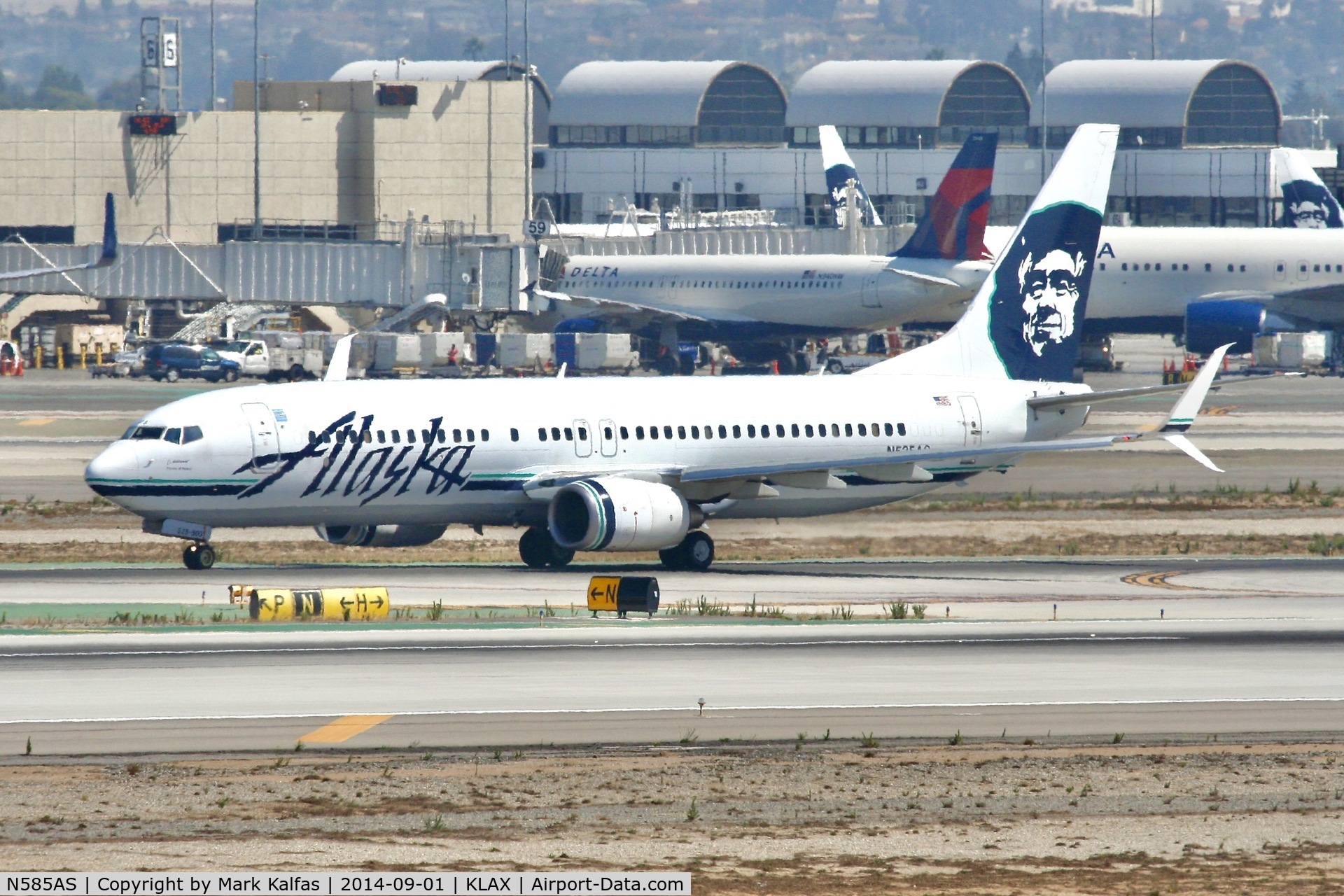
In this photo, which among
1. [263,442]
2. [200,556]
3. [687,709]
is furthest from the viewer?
[200,556]

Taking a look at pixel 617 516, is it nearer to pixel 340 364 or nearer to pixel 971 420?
pixel 340 364

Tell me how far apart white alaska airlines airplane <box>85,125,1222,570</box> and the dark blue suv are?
56867 millimetres

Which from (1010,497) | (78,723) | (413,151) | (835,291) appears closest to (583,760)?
(78,723)

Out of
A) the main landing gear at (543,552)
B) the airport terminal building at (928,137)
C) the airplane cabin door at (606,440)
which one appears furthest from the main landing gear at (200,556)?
the airport terminal building at (928,137)

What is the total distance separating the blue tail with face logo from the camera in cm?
4897

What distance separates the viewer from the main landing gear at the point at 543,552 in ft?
144

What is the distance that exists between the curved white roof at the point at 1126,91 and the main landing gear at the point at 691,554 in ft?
454

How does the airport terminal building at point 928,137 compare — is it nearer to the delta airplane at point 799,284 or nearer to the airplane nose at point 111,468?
the delta airplane at point 799,284

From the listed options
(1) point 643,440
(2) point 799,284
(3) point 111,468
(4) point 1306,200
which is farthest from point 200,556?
(4) point 1306,200

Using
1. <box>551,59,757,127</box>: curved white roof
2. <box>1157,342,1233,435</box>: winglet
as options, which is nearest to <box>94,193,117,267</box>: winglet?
<box>1157,342,1233,435</box>: winglet

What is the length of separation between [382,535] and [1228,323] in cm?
7077

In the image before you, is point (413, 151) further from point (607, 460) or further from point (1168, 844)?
point (1168, 844)

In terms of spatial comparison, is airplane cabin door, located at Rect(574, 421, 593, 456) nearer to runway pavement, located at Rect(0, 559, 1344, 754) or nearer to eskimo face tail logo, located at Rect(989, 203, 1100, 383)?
runway pavement, located at Rect(0, 559, 1344, 754)

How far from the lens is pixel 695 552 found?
44.0 metres
